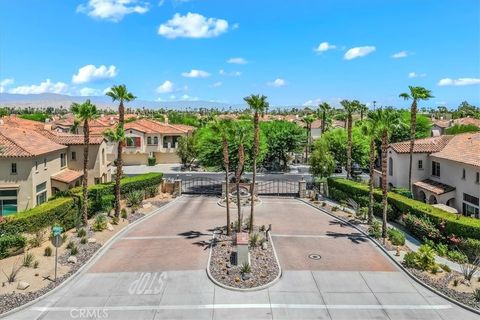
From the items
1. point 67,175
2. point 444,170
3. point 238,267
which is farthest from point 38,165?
point 444,170

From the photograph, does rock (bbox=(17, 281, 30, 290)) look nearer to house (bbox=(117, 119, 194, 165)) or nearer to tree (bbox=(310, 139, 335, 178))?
tree (bbox=(310, 139, 335, 178))

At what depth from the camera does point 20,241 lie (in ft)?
78.4

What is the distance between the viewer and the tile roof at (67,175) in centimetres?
3807

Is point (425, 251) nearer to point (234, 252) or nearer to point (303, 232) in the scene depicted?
point (303, 232)

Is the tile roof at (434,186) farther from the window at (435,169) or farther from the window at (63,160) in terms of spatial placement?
the window at (63,160)

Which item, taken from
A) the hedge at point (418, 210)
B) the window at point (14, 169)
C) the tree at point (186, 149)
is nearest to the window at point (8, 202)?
the window at point (14, 169)

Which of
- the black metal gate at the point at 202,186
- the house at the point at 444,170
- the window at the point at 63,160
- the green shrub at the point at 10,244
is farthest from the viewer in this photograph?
the black metal gate at the point at 202,186

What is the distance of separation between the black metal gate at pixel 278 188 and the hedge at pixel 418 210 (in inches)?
204

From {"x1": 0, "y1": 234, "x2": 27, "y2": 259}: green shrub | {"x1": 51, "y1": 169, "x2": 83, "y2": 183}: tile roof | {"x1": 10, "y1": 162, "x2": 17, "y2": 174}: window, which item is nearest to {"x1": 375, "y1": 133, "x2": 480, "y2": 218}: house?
{"x1": 0, "y1": 234, "x2": 27, "y2": 259}: green shrub

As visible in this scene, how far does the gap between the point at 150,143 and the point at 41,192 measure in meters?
33.6

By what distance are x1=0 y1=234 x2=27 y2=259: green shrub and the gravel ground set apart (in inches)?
451

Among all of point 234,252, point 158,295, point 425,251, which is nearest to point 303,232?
point 234,252

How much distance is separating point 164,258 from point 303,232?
10938 millimetres

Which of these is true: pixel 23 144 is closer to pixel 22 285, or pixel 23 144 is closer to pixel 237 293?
pixel 22 285
